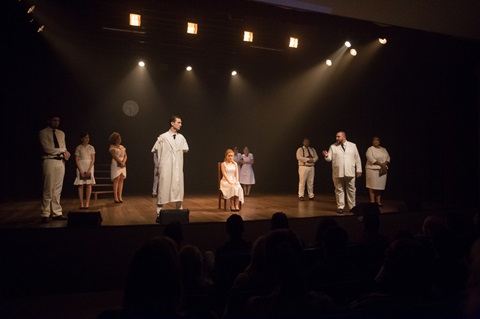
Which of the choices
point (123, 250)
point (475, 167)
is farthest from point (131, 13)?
point (475, 167)

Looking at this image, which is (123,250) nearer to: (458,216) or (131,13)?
(458,216)

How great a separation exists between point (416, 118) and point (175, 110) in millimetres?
7490

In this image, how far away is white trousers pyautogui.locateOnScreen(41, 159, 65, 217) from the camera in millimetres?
5496

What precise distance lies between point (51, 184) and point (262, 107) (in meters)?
8.93

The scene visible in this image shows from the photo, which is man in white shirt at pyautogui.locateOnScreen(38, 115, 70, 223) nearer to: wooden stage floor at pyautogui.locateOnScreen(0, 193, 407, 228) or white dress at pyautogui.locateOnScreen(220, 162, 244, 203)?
wooden stage floor at pyautogui.locateOnScreen(0, 193, 407, 228)

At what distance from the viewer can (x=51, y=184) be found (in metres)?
5.55

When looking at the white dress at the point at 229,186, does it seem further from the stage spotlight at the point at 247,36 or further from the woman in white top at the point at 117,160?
the stage spotlight at the point at 247,36

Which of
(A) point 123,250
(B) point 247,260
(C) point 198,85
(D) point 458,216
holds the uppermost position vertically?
(C) point 198,85

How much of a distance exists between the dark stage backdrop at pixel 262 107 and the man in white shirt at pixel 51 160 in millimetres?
3474

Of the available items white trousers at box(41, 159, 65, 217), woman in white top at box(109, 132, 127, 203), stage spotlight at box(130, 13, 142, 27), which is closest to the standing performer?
woman in white top at box(109, 132, 127, 203)

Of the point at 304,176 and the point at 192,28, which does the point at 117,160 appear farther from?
the point at 304,176

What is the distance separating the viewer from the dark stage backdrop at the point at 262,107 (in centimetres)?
754

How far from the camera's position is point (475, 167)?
7270mm

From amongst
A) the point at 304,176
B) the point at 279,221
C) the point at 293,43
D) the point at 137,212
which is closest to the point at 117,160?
the point at 137,212
